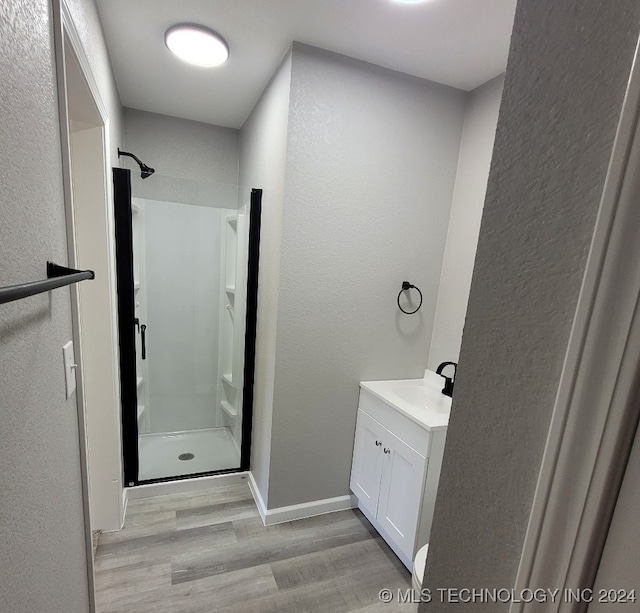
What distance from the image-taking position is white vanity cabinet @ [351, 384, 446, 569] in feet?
5.21

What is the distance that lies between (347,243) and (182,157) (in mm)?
1728

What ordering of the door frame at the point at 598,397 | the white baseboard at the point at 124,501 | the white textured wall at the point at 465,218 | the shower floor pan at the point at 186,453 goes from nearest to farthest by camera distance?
the door frame at the point at 598,397 < the white textured wall at the point at 465,218 < the white baseboard at the point at 124,501 < the shower floor pan at the point at 186,453

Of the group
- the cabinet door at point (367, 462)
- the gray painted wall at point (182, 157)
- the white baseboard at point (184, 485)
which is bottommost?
the white baseboard at point (184, 485)

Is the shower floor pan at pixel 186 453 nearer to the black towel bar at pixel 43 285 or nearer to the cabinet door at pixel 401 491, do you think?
the cabinet door at pixel 401 491

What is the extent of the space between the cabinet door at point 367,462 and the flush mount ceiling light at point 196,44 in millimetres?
2161

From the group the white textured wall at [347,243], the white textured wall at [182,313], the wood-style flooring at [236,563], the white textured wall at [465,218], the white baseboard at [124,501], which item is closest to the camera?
the wood-style flooring at [236,563]

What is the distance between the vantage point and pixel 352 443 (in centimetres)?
217

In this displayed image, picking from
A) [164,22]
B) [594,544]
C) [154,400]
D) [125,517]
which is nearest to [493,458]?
[594,544]

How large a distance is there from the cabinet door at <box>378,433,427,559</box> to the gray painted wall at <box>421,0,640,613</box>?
3.51 feet

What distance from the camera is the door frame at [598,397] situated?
1.18 feet

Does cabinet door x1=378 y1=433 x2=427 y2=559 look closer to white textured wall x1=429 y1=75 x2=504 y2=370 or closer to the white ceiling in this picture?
white textured wall x1=429 y1=75 x2=504 y2=370

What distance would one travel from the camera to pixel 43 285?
0.57 m

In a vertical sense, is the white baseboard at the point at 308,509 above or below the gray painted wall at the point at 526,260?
below

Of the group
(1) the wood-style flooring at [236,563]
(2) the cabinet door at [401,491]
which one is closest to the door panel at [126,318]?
(1) the wood-style flooring at [236,563]
